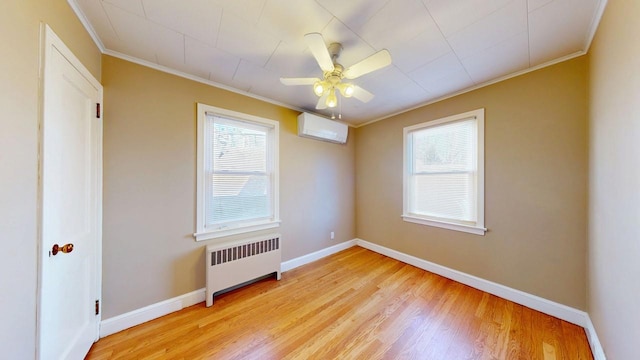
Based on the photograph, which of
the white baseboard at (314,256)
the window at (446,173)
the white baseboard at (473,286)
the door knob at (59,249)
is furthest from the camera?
the white baseboard at (314,256)

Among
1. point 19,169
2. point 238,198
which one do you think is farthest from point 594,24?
point 19,169

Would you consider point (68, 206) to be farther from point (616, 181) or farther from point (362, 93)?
point (616, 181)

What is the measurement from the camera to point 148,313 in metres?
1.84

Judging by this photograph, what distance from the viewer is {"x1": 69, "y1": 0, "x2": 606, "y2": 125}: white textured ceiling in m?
1.30

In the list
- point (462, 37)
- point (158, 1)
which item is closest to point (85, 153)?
point (158, 1)

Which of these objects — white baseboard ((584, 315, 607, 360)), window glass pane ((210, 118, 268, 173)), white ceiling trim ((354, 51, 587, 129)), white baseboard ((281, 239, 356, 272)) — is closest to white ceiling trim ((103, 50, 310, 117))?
window glass pane ((210, 118, 268, 173))

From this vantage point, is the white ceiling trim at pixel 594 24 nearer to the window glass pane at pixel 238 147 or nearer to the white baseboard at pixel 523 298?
the white baseboard at pixel 523 298

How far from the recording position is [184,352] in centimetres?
152

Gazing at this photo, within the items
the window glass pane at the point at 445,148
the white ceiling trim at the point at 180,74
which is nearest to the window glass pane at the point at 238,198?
the white ceiling trim at the point at 180,74

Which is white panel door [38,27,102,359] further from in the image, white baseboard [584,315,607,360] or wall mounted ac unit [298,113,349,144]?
white baseboard [584,315,607,360]

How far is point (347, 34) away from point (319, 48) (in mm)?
379

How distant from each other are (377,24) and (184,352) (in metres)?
2.82

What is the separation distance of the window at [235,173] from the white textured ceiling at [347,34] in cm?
52

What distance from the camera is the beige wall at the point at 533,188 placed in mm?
1778
